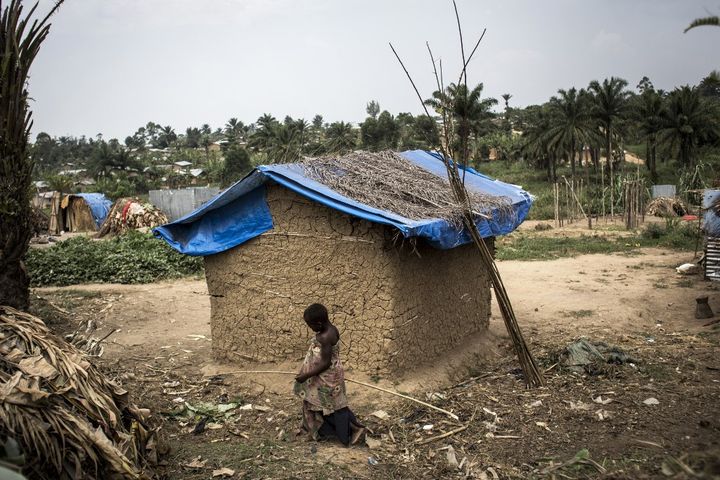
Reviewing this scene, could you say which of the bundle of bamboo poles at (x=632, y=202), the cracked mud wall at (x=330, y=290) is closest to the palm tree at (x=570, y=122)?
the bundle of bamboo poles at (x=632, y=202)

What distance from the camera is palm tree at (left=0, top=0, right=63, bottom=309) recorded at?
496cm

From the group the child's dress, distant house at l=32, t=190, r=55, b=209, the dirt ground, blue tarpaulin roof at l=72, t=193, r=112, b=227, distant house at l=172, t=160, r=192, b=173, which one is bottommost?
the dirt ground

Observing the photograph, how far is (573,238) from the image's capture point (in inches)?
720

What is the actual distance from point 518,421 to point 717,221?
714cm

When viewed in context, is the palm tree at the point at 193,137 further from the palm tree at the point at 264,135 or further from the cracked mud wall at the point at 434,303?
the cracked mud wall at the point at 434,303

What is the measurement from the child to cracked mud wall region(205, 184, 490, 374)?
1.15 meters

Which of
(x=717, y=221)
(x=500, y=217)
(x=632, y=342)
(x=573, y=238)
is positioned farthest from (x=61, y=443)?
(x=573, y=238)

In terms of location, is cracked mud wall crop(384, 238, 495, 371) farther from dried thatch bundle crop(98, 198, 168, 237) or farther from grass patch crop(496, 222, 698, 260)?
dried thatch bundle crop(98, 198, 168, 237)

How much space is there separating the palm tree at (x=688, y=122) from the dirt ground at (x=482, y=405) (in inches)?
1156

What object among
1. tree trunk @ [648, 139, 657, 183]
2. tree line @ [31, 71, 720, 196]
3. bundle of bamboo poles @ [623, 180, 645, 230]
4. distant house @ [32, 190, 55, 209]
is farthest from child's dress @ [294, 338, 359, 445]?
tree trunk @ [648, 139, 657, 183]

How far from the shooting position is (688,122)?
34.9 m

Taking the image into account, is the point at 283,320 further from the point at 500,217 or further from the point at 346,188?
the point at 500,217

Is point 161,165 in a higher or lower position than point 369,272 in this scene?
higher

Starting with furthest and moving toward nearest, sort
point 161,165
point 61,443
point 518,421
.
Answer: point 161,165
point 518,421
point 61,443
